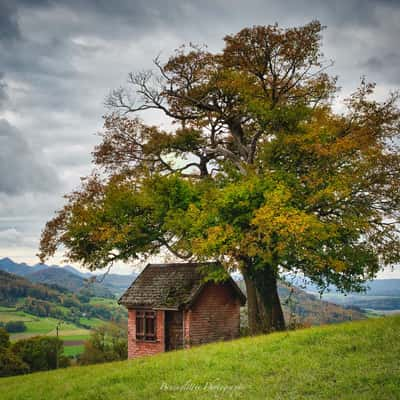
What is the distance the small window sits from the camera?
102 feet

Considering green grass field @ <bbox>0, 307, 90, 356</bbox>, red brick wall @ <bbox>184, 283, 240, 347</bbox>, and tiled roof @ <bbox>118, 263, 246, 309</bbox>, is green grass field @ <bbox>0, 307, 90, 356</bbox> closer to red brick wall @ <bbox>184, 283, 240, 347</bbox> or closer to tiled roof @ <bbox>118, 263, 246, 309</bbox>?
tiled roof @ <bbox>118, 263, 246, 309</bbox>

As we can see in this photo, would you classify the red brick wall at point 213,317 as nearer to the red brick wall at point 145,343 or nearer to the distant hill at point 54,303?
the red brick wall at point 145,343

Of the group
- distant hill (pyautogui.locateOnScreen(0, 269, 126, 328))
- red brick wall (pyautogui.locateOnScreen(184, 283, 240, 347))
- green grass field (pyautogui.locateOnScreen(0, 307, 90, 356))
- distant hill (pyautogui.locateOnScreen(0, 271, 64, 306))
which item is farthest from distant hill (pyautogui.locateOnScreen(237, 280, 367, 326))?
distant hill (pyautogui.locateOnScreen(0, 271, 64, 306))

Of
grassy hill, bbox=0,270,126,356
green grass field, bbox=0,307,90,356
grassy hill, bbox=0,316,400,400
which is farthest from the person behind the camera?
grassy hill, bbox=0,270,126,356

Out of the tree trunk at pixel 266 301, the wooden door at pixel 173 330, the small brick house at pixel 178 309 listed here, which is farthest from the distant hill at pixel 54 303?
the tree trunk at pixel 266 301

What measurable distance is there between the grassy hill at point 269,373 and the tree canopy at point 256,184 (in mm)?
→ 5755

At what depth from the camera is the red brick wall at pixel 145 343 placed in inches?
1198

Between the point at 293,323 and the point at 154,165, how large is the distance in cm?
1233

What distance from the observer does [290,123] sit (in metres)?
26.8

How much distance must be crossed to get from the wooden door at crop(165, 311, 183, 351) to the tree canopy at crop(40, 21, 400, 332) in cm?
363

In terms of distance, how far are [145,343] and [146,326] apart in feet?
3.31

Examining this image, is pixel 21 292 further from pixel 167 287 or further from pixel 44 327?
pixel 167 287

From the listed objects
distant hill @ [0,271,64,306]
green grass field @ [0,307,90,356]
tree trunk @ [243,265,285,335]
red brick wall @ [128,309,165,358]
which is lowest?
green grass field @ [0,307,90,356]

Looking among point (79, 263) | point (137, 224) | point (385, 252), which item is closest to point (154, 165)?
point (137, 224)
